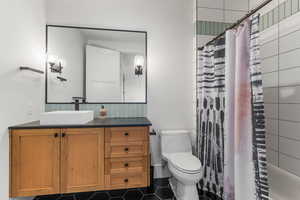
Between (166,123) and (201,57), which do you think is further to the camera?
(166,123)

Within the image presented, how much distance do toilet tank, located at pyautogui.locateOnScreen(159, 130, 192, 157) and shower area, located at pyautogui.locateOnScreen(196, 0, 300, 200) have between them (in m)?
0.48

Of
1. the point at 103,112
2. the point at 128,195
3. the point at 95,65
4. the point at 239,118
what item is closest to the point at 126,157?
the point at 128,195

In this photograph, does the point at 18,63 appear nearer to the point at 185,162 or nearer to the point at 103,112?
the point at 103,112

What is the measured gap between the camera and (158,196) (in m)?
1.82

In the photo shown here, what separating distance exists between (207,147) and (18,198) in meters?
1.97

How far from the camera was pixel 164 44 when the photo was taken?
2.20 m

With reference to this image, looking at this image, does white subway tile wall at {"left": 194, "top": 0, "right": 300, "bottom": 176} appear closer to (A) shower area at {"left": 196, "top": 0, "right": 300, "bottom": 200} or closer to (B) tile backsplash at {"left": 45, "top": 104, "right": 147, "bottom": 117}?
(A) shower area at {"left": 196, "top": 0, "right": 300, "bottom": 200}

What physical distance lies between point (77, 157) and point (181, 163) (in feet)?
3.38

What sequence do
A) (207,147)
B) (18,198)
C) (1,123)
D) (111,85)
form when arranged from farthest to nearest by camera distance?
1. (111,85)
2. (207,147)
3. (18,198)
4. (1,123)

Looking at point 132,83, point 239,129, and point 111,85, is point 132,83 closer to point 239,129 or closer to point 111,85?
point 111,85

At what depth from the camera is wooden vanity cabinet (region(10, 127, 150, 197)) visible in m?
Result: 1.46

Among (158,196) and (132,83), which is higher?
(132,83)

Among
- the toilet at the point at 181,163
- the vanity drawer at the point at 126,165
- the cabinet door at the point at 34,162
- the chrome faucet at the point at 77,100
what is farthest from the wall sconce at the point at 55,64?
the toilet at the point at 181,163

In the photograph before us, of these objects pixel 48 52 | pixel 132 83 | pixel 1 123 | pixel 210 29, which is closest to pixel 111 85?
pixel 132 83
